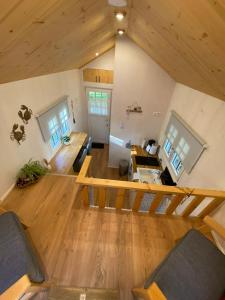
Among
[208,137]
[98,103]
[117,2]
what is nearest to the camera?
[117,2]

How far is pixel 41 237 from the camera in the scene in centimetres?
152

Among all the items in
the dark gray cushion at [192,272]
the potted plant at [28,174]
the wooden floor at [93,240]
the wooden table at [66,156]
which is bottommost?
the wooden table at [66,156]

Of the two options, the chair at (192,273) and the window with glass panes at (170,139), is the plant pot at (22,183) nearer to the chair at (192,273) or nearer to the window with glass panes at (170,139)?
the chair at (192,273)

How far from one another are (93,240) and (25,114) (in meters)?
1.87

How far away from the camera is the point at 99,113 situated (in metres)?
4.87

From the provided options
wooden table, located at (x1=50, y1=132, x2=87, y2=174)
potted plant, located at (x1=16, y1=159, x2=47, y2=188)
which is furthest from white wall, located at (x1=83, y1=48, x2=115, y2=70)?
potted plant, located at (x1=16, y1=159, x2=47, y2=188)

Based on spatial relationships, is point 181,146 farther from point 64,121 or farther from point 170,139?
point 64,121

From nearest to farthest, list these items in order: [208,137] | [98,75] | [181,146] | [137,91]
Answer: [208,137]
[181,146]
[137,91]
[98,75]

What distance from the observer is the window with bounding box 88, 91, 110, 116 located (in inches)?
175

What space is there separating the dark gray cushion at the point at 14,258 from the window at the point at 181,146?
7.05ft

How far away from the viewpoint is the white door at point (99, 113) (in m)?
4.43

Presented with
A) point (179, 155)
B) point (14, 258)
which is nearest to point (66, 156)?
point (14, 258)

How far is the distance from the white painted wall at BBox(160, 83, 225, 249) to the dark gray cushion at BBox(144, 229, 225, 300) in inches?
20.3

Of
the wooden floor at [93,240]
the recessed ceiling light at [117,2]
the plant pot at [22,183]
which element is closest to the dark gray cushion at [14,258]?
the wooden floor at [93,240]
